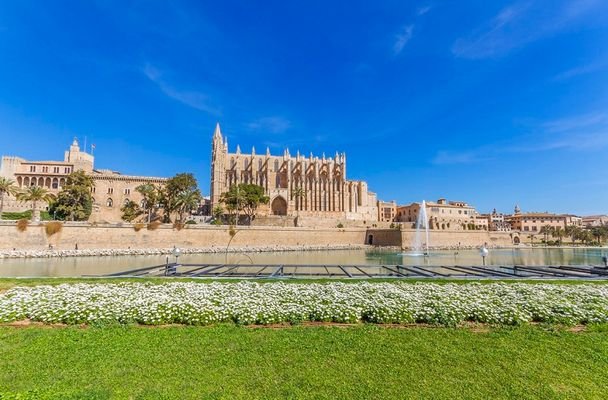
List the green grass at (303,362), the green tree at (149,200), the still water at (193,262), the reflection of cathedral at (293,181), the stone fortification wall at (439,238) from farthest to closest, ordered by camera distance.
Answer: the reflection of cathedral at (293,181) < the green tree at (149,200) < the stone fortification wall at (439,238) < the still water at (193,262) < the green grass at (303,362)

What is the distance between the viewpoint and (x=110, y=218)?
5278 cm

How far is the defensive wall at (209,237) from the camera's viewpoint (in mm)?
32781

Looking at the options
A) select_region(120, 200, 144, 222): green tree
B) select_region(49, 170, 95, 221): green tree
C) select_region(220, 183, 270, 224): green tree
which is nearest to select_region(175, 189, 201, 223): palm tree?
select_region(220, 183, 270, 224): green tree

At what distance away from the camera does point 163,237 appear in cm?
3891

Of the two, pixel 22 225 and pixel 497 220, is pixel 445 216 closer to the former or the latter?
pixel 497 220

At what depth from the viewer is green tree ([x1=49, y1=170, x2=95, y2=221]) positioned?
137ft

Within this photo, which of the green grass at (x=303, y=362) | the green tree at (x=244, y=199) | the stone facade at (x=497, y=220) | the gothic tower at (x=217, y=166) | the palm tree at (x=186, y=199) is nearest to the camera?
the green grass at (x=303, y=362)

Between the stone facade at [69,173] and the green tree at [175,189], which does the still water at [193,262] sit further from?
the stone facade at [69,173]

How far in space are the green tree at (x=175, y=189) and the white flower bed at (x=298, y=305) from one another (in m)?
43.6

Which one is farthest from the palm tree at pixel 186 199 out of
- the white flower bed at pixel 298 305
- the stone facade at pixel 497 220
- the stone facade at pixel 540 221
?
the stone facade at pixel 540 221

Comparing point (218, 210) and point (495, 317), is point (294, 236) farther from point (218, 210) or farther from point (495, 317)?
point (495, 317)

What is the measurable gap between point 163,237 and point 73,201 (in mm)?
14839

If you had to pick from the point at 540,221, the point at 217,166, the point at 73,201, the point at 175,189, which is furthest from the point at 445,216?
the point at 73,201

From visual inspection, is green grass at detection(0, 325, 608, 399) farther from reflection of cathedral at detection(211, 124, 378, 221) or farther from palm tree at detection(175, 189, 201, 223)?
reflection of cathedral at detection(211, 124, 378, 221)
